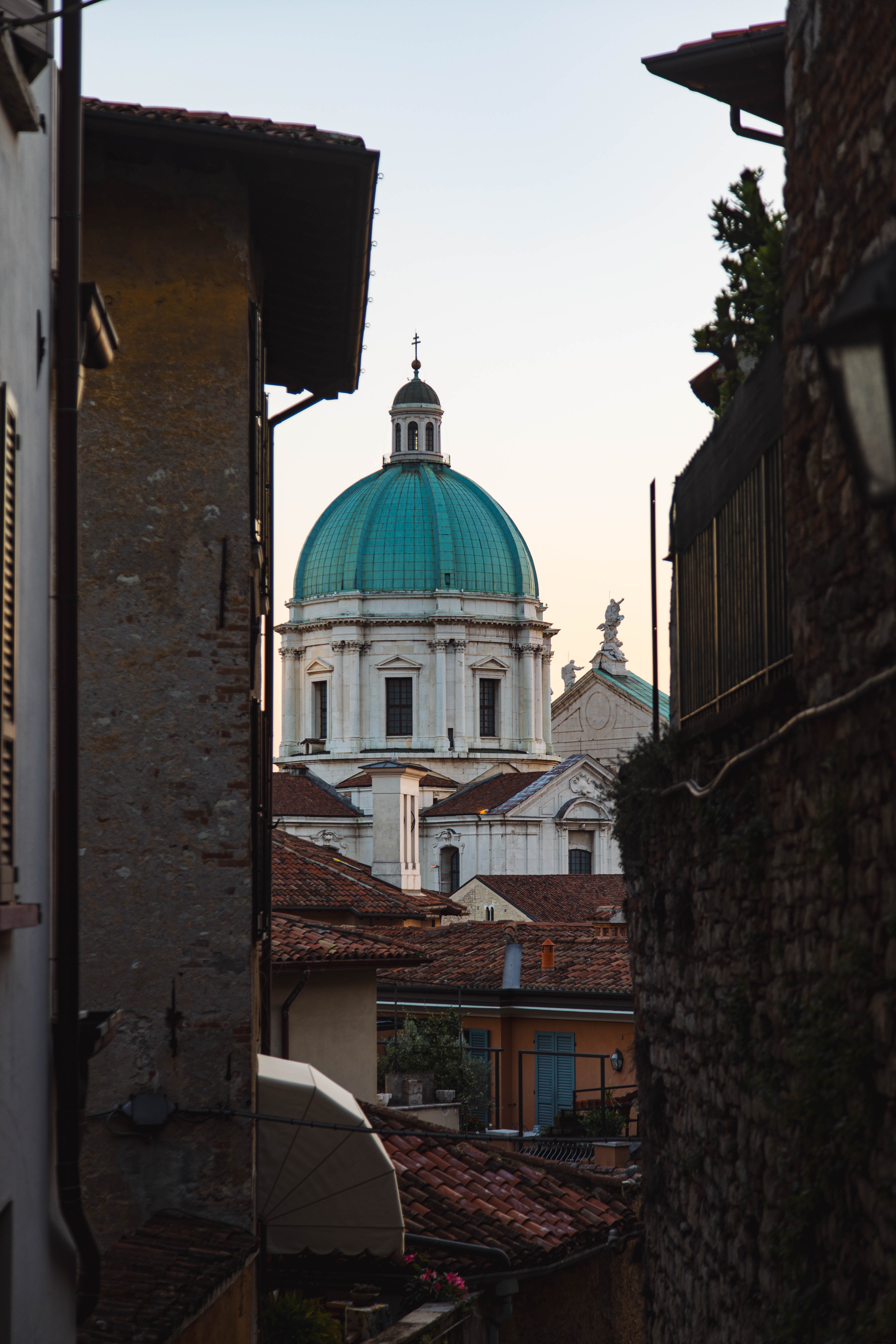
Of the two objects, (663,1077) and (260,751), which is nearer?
(663,1077)

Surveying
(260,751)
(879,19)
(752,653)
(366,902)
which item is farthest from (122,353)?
(366,902)

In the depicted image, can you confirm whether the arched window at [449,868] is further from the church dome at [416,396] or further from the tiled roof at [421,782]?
the church dome at [416,396]

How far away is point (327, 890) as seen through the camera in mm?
18500

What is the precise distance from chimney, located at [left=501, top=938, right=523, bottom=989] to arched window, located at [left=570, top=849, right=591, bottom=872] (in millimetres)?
34668

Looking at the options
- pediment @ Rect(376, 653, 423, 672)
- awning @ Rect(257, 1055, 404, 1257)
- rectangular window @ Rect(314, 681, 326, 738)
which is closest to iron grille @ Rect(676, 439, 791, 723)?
awning @ Rect(257, 1055, 404, 1257)

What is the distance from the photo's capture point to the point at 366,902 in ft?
60.7

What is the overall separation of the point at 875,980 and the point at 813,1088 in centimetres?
55

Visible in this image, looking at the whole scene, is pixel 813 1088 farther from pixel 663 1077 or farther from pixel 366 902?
pixel 366 902

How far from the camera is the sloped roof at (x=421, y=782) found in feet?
194

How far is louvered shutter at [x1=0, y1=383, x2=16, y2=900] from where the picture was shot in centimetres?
490

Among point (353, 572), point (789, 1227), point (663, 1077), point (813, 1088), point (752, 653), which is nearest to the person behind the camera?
point (813, 1088)

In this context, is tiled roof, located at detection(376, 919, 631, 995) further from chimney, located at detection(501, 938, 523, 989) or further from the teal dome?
the teal dome

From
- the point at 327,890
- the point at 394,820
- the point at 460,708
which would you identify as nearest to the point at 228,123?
the point at 327,890

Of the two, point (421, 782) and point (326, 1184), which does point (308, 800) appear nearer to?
point (421, 782)
